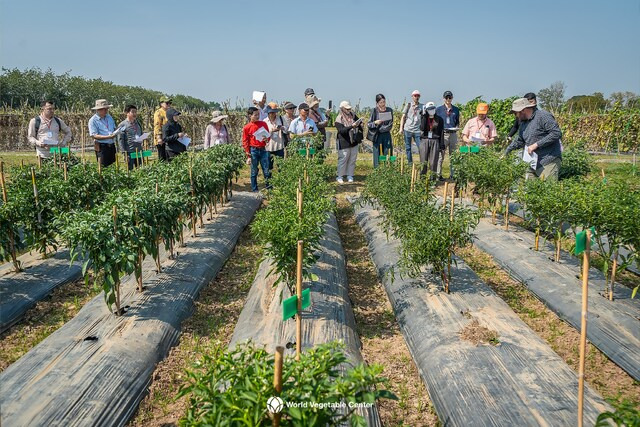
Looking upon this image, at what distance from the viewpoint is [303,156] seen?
31.0ft

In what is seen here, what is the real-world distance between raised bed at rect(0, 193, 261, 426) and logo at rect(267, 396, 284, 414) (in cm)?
164

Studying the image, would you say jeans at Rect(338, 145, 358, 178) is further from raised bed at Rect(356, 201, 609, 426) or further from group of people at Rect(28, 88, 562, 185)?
raised bed at Rect(356, 201, 609, 426)

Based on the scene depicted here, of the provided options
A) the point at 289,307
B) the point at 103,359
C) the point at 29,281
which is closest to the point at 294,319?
the point at 103,359

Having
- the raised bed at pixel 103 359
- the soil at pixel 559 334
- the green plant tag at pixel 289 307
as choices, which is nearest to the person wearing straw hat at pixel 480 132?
the soil at pixel 559 334

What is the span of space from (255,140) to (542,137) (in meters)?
5.23

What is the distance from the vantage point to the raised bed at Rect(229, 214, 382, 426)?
405 cm

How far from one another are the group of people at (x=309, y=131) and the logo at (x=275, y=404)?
6.22 meters

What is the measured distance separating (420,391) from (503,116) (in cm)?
1741

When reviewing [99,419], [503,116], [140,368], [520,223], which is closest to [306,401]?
[99,419]

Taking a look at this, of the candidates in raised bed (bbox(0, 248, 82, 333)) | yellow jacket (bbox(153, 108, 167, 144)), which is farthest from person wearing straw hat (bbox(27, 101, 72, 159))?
raised bed (bbox(0, 248, 82, 333))

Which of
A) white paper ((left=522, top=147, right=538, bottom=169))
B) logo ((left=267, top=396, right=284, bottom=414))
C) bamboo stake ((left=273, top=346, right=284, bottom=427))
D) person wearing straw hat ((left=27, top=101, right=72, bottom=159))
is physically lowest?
logo ((left=267, top=396, right=284, bottom=414))

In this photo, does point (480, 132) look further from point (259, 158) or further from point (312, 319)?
point (312, 319)

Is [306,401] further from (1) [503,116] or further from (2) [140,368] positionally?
(1) [503,116]

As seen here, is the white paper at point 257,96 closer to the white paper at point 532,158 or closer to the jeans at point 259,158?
the jeans at point 259,158
